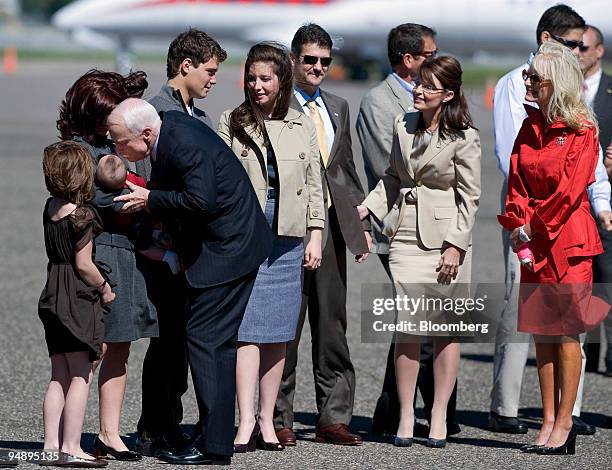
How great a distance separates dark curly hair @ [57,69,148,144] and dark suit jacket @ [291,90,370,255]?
999mm

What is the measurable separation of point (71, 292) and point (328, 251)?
60.2 inches

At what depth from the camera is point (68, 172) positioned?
524cm

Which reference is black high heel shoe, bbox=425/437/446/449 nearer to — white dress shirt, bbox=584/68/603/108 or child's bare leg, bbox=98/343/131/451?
child's bare leg, bbox=98/343/131/451

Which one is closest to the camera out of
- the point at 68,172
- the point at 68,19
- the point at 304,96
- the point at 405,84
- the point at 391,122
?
the point at 68,172

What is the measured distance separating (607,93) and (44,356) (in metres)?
3.77

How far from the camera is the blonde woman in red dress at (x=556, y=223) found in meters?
5.88

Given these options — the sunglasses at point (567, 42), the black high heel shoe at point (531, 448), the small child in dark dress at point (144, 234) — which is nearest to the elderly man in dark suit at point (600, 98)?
the sunglasses at point (567, 42)

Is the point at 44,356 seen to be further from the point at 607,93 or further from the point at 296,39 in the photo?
the point at 607,93

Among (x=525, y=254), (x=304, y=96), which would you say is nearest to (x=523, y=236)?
(x=525, y=254)

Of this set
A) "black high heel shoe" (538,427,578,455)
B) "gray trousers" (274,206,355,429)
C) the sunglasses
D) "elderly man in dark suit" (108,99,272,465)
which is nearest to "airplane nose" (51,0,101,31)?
the sunglasses

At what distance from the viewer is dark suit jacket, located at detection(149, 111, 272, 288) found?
17.3 feet

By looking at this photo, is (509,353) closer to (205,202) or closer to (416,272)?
(416,272)

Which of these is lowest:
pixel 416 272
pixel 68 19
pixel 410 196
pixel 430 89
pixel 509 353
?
pixel 509 353

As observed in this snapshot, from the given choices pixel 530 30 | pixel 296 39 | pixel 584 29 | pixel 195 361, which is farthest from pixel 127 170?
pixel 530 30
